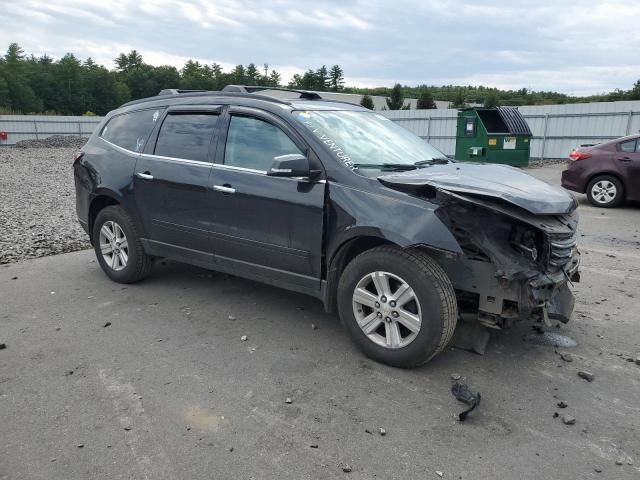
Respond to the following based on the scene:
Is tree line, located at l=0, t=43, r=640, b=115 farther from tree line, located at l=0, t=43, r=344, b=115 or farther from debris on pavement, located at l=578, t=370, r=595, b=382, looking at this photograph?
debris on pavement, located at l=578, t=370, r=595, b=382

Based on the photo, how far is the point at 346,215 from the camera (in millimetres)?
3711

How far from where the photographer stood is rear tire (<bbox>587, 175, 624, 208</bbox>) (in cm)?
1010

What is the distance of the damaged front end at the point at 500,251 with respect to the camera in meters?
3.31

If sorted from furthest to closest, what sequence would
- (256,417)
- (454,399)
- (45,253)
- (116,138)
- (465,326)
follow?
(45,253) < (116,138) < (465,326) < (454,399) < (256,417)

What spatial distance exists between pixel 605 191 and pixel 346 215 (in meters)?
8.58

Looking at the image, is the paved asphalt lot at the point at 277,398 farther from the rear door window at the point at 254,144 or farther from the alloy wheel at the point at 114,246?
the rear door window at the point at 254,144

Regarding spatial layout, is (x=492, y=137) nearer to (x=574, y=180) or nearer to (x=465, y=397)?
(x=574, y=180)

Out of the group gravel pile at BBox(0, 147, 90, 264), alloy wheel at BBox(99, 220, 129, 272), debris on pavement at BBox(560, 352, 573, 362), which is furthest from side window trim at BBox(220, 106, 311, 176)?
gravel pile at BBox(0, 147, 90, 264)

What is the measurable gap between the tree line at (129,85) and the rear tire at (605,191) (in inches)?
1404

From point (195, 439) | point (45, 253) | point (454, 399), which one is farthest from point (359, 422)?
point (45, 253)

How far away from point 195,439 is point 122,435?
0.42m

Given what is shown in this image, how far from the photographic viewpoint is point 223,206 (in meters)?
4.38

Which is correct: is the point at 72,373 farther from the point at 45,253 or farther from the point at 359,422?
the point at 45,253

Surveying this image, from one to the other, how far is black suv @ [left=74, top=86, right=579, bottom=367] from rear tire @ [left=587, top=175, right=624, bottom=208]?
690cm
